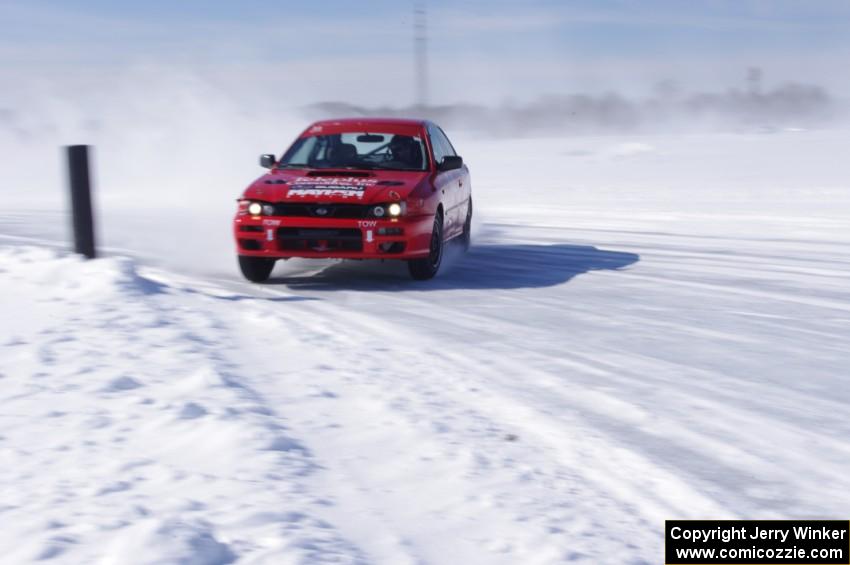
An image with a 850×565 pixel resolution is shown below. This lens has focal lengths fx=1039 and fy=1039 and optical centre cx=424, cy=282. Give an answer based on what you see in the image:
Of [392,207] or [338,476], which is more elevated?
→ [392,207]

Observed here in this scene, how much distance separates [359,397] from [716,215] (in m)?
11.4

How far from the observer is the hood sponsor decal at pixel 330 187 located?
8352mm

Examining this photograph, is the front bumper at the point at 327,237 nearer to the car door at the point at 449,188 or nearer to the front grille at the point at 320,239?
the front grille at the point at 320,239

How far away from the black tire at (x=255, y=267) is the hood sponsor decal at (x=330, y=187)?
2.25 feet

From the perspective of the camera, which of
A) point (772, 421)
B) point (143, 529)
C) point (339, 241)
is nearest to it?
point (143, 529)

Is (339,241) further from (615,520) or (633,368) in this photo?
(615,520)

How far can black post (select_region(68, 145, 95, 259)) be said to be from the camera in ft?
26.6

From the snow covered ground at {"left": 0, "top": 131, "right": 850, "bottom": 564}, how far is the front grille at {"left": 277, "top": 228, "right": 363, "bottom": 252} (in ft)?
1.22

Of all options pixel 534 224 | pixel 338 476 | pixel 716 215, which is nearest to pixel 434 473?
pixel 338 476

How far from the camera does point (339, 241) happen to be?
27.2 feet

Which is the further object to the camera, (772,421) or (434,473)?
(772,421)

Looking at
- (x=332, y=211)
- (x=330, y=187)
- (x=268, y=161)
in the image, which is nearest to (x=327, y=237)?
(x=332, y=211)

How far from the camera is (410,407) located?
477 cm

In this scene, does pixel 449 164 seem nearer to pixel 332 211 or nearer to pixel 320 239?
pixel 332 211
